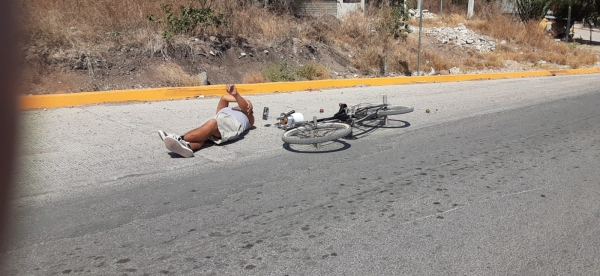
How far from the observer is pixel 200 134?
7.36m

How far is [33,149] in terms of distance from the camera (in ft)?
23.8

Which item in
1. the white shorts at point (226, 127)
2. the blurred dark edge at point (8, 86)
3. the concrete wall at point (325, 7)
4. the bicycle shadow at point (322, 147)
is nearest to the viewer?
the blurred dark edge at point (8, 86)

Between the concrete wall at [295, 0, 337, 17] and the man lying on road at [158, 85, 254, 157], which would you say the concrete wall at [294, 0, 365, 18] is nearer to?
the concrete wall at [295, 0, 337, 17]

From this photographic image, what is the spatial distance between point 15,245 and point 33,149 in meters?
3.29

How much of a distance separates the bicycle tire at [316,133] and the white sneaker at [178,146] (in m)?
1.25

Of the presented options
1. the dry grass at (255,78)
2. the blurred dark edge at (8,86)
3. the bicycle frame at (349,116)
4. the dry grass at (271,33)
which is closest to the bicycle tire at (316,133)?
the bicycle frame at (349,116)

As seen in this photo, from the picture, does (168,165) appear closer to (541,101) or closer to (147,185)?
(147,185)

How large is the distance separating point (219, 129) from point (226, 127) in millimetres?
121

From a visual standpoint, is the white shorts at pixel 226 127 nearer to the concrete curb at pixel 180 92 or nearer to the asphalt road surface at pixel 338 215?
the asphalt road surface at pixel 338 215

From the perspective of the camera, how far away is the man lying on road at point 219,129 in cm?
696

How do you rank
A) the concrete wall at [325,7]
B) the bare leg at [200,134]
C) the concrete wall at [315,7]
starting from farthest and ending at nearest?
1. the concrete wall at [325,7]
2. the concrete wall at [315,7]
3. the bare leg at [200,134]

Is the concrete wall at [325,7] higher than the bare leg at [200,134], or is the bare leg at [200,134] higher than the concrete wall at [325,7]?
the concrete wall at [325,7]

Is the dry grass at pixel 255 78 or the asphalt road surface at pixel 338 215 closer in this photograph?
the asphalt road surface at pixel 338 215

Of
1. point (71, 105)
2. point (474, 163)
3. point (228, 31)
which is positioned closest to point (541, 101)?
point (474, 163)
